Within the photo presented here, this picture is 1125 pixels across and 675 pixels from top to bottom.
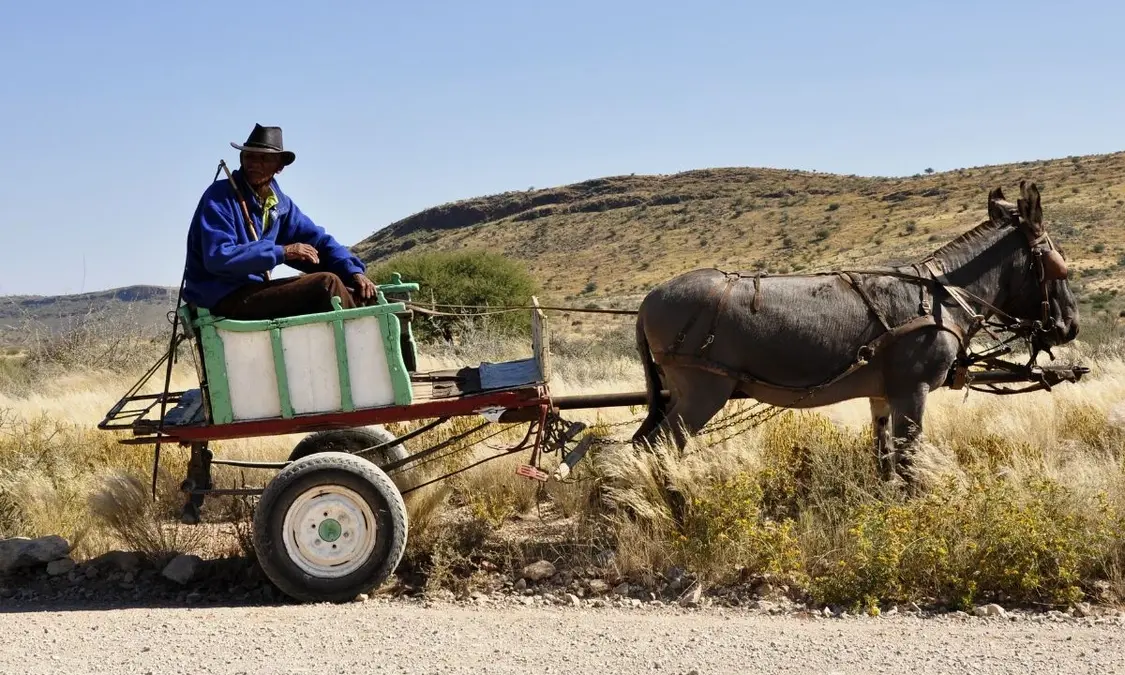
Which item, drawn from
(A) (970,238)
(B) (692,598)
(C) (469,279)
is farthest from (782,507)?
(C) (469,279)

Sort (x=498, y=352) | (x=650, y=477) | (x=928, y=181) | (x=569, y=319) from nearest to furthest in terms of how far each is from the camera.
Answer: (x=650, y=477), (x=498, y=352), (x=569, y=319), (x=928, y=181)

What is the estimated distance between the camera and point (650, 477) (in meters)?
6.71

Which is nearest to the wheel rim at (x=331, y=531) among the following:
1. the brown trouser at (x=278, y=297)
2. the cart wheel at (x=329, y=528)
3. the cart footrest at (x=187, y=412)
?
the cart wheel at (x=329, y=528)

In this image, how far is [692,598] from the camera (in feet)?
19.7

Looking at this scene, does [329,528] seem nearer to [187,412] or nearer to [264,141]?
[187,412]

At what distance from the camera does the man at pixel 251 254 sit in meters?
6.09

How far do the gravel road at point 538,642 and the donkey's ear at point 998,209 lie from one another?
3.09 meters

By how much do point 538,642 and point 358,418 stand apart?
1.78 m

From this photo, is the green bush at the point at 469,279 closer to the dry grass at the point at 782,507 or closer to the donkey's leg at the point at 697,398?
the dry grass at the point at 782,507

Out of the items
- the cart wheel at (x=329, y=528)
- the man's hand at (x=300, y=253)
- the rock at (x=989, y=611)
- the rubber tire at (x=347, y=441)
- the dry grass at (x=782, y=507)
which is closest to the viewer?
the rock at (x=989, y=611)

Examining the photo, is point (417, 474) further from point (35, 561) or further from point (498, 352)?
point (498, 352)

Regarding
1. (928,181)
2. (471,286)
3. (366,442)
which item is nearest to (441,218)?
(928,181)

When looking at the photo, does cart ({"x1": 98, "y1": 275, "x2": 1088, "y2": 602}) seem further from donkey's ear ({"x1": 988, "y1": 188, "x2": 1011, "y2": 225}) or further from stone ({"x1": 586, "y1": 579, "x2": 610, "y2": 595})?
donkey's ear ({"x1": 988, "y1": 188, "x2": 1011, "y2": 225})

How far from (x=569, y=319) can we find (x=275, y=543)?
30.5m
